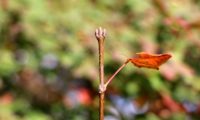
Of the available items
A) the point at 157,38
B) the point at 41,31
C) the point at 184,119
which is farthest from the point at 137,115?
the point at 41,31

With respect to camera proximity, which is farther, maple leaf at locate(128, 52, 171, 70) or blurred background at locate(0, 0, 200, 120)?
blurred background at locate(0, 0, 200, 120)

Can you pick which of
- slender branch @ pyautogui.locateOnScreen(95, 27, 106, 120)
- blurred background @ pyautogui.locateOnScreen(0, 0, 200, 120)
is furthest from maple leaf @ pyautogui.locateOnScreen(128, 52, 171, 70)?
blurred background @ pyautogui.locateOnScreen(0, 0, 200, 120)

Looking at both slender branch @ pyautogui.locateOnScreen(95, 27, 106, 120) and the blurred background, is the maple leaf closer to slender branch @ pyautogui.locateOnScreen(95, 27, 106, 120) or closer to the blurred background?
slender branch @ pyautogui.locateOnScreen(95, 27, 106, 120)

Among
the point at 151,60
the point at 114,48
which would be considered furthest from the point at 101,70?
the point at 114,48

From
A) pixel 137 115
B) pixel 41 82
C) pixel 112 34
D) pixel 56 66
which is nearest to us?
pixel 112 34

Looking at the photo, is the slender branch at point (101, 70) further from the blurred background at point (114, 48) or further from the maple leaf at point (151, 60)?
the blurred background at point (114, 48)

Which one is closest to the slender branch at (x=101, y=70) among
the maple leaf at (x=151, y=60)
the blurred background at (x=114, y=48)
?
the maple leaf at (x=151, y=60)

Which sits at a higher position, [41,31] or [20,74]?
[41,31]

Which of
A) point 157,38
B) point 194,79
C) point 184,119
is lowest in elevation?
point 184,119

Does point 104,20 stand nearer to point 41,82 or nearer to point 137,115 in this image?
point 137,115
